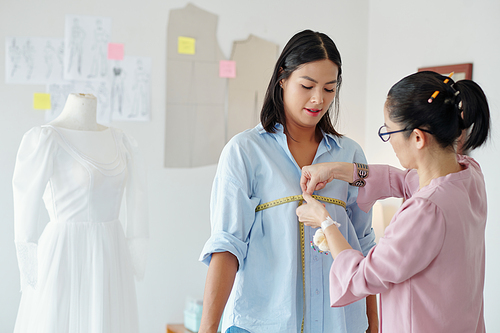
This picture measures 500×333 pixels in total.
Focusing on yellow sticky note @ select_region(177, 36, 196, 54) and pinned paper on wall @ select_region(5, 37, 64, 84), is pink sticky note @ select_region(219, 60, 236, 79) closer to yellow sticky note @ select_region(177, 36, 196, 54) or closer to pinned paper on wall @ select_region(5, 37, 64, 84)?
yellow sticky note @ select_region(177, 36, 196, 54)

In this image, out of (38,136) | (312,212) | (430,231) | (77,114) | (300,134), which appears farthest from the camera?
(77,114)

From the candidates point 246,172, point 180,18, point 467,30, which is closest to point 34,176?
point 246,172

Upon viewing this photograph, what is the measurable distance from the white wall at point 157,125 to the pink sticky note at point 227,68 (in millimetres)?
111

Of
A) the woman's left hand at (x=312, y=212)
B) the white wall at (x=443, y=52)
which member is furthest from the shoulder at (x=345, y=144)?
the white wall at (x=443, y=52)

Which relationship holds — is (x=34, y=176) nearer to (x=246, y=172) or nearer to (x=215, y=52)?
(x=246, y=172)

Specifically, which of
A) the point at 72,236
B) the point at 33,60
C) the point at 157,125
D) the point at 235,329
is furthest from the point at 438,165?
the point at 33,60

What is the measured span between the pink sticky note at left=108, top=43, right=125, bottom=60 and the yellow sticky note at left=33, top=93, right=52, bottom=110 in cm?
46

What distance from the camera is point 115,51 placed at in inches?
114

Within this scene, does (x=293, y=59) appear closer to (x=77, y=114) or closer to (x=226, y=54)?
(x=77, y=114)

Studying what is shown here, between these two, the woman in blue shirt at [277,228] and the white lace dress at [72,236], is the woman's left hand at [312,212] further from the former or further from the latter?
the white lace dress at [72,236]

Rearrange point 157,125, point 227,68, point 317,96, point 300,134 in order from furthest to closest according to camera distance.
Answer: point 227,68 → point 157,125 → point 300,134 → point 317,96

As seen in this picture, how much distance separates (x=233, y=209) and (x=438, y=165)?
1.71 feet

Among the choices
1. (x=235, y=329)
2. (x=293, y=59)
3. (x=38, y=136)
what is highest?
(x=293, y=59)

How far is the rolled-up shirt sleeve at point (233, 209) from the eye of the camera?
120 cm
